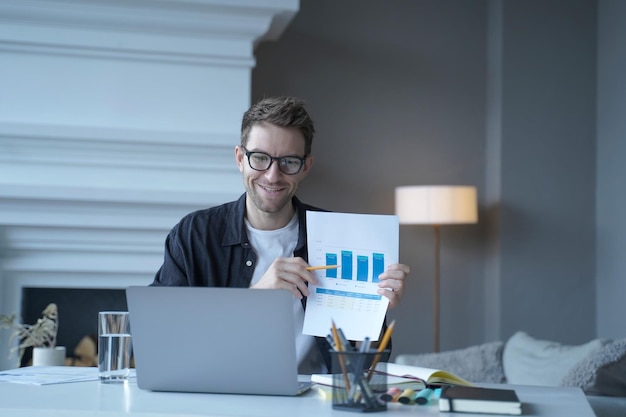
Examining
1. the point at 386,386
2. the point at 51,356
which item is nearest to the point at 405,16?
the point at 51,356

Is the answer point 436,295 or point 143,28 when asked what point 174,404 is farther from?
point 436,295

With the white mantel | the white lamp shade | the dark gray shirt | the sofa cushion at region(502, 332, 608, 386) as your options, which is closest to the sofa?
the sofa cushion at region(502, 332, 608, 386)

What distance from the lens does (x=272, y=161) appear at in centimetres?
220

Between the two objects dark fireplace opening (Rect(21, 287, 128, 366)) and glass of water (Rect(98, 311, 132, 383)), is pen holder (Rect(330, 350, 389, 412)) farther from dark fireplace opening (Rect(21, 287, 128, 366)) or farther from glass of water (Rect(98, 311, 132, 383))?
dark fireplace opening (Rect(21, 287, 128, 366))

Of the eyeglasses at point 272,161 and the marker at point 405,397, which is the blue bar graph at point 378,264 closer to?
the marker at point 405,397

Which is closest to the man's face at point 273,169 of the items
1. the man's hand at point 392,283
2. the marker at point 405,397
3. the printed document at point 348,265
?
the printed document at point 348,265

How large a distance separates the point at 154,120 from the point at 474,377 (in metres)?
1.81

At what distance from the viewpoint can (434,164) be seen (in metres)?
4.88

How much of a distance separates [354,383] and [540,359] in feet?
7.40

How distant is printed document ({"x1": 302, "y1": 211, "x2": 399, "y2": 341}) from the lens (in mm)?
1846

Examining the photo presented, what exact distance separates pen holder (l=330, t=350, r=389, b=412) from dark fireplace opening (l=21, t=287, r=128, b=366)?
265cm

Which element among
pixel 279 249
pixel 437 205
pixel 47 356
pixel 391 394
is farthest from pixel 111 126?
pixel 391 394

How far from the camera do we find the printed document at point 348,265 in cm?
185

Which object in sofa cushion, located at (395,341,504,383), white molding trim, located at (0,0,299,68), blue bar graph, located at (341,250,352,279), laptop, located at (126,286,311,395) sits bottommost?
sofa cushion, located at (395,341,504,383)
